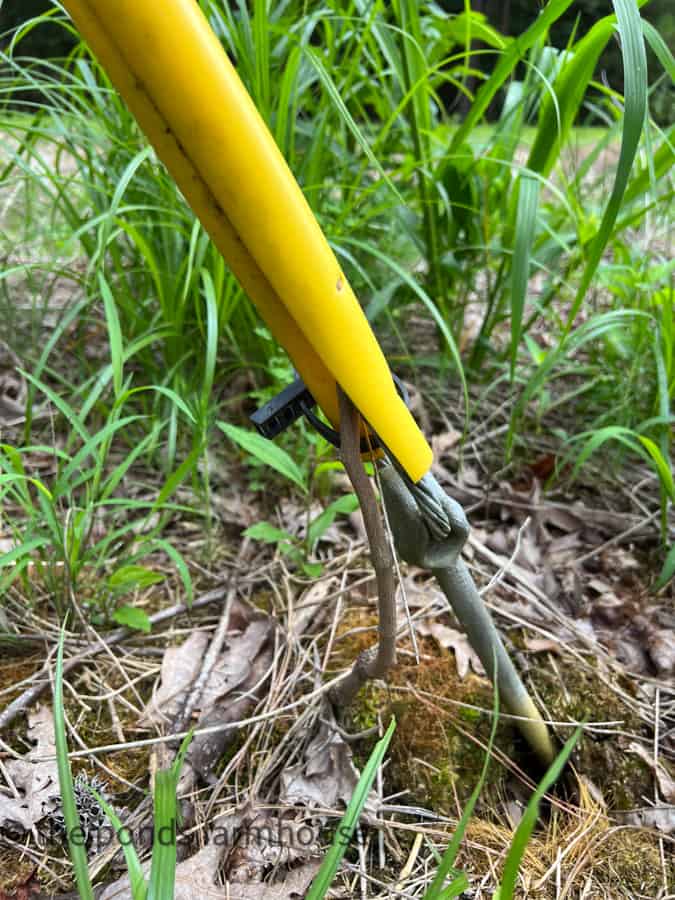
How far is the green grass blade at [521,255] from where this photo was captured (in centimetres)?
108

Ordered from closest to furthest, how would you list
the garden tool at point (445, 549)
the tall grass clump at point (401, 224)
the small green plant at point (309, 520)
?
the garden tool at point (445, 549)
the small green plant at point (309, 520)
the tall grass clump at point (401, 224)

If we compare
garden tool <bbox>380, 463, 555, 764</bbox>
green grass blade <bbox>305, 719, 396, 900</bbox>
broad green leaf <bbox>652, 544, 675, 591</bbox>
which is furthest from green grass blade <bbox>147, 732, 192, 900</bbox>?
broad green leaf <bbox>652, 544, 675, 591</bbox>

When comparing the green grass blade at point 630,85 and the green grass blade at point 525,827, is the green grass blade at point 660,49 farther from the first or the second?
the green grass blade at point 525,827

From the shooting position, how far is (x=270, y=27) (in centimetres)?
123

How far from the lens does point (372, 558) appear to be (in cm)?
69

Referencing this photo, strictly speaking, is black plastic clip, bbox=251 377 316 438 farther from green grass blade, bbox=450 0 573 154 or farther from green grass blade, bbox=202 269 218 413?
green grass blade, bbox=450 0 573 154

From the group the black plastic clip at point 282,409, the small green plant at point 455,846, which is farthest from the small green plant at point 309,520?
the small green plant at point 455,846

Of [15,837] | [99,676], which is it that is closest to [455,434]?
[99,676]

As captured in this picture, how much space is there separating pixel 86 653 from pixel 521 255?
92 cm

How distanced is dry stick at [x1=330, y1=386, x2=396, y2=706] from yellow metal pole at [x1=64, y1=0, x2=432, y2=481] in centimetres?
2

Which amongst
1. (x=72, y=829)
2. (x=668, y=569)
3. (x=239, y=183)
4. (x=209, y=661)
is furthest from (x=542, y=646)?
(x=239, y=183)

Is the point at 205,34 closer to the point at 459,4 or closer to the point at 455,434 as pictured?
the point at 455,434

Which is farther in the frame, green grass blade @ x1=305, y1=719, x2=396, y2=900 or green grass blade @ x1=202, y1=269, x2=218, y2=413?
green grass blade @ x1=202, y1=269, x2=218, y2=413

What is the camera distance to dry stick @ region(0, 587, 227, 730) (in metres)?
0.91
